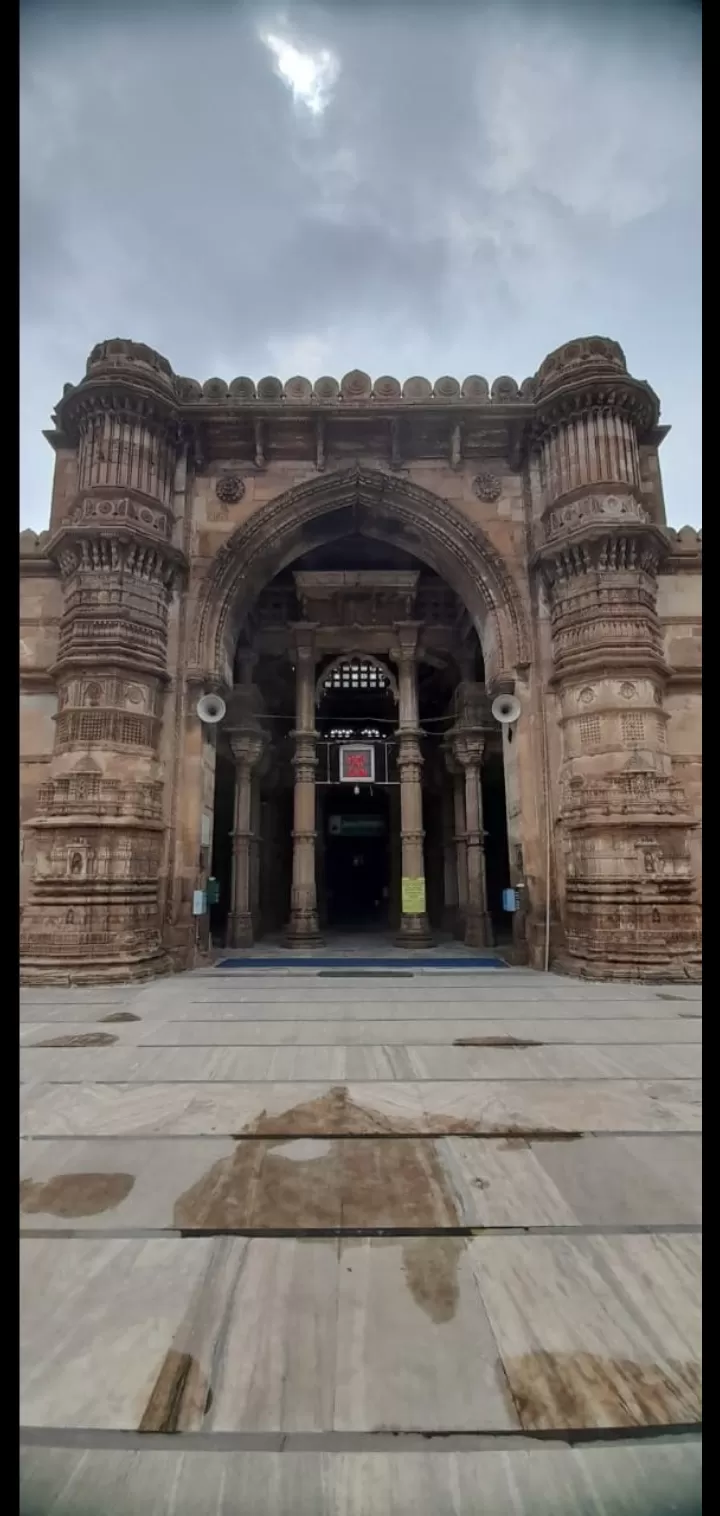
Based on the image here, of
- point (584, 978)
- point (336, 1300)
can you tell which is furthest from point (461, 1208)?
point (584, 978)

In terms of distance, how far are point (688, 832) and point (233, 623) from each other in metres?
8.29

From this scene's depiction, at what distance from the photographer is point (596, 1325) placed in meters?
2.01

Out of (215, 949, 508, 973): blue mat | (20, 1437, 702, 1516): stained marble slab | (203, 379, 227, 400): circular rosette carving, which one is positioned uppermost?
(203, 379, 227, 400): circular rosette carving

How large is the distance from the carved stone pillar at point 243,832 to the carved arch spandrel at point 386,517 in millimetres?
3495

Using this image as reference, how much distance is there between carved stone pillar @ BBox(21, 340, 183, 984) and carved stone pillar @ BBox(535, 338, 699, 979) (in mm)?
6291

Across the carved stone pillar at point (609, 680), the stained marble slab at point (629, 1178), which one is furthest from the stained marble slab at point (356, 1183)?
the carved stone pillar at point (609, 680)

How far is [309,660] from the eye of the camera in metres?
15.1

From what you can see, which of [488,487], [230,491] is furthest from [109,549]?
[488,487]

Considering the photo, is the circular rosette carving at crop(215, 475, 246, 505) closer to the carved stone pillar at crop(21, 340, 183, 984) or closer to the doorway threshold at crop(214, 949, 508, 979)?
the carved stone pillar at crop(21, 340, 183, 984)

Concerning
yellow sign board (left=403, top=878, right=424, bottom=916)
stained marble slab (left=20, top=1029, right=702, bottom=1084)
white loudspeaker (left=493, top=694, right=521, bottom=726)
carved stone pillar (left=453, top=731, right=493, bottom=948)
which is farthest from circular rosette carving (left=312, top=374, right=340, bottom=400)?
stained marble slab (left=20, top=1029, right=702, bottom=1084)

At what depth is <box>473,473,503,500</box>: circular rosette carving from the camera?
11.4m

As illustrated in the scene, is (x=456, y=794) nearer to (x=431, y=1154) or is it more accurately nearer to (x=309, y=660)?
(x=309, y=660)

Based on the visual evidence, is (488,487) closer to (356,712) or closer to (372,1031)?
(372,1031)

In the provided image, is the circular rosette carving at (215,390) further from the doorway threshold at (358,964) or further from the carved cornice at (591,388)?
the doorway threshold at (358,964)
